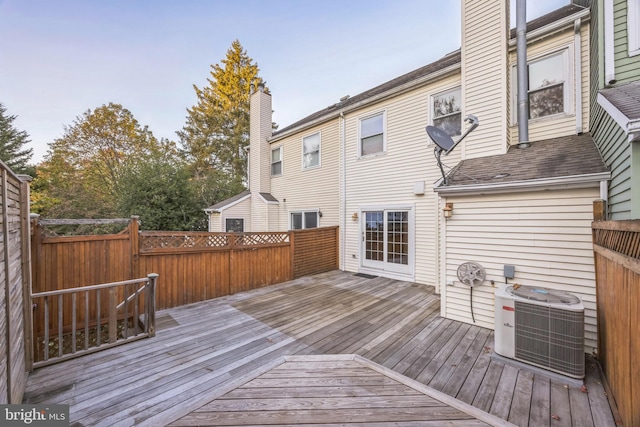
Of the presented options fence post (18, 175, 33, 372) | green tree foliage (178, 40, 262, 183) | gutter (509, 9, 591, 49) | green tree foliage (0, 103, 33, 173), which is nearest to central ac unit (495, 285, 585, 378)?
gutter (509, 9, 591, 49)

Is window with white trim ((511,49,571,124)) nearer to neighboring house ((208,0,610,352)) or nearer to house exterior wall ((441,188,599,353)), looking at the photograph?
neighboring house ((208,0,610,352))

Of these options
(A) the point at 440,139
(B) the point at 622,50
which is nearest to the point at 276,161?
(A) the point at 440,139

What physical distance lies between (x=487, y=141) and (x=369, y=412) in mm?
5102

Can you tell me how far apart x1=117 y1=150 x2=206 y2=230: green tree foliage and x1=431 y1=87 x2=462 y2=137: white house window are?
10500 mm

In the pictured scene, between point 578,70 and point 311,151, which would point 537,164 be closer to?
point 578,70

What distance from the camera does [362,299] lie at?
504 cm

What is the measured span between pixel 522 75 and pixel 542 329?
462cm

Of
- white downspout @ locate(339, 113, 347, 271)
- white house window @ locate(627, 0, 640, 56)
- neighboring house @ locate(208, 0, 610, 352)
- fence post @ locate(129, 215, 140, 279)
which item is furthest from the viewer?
white downspout @ locate(339, 113, 347, 271)

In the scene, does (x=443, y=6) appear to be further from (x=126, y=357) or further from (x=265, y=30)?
(x=126, y=357)

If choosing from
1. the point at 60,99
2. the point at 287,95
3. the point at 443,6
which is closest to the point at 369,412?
the point at 443,6

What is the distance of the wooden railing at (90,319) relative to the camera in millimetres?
2973

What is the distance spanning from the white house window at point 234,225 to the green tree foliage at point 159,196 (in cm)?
246

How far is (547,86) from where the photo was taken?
475 cm

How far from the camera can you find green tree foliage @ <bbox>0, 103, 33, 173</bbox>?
651 inches
